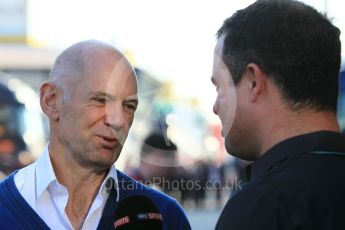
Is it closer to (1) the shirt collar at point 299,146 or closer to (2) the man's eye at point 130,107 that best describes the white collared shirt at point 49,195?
(2) the man's eye at point 130,107

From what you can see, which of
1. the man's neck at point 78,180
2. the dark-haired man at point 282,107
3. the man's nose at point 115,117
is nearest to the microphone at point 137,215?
the man's neck at point 78,180

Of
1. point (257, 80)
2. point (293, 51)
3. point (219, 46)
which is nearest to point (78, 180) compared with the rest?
point (219, 46)

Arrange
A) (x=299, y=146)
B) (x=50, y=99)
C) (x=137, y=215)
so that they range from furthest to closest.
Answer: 1. (x=50, y=99)
2. (x=137, y=215)
3. (x=299, y=146)

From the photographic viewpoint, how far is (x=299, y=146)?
84.9 inches

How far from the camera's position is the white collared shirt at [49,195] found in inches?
114

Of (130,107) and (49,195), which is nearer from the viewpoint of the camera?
(49,195)

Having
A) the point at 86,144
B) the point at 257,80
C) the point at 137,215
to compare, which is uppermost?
the point at 257,80

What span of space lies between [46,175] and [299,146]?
1207 mm

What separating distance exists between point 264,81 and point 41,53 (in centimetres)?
1984

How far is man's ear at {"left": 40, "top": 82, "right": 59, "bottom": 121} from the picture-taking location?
3.14 meters

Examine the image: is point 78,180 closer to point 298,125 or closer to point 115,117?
point 115,117

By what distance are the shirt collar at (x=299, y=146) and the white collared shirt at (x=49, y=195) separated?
94 cm

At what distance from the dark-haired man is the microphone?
67 cm

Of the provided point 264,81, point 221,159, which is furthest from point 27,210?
point 221,159
